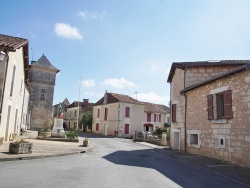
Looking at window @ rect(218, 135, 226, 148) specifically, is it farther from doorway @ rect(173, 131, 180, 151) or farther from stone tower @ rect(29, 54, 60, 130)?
stone tower @ rect(29, 54, 60, 130)

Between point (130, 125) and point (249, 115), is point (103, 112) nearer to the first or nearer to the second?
point (130, 125)

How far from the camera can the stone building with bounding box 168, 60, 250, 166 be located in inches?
403

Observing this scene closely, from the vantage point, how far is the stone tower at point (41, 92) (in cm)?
3409

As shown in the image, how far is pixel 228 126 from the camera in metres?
11.2

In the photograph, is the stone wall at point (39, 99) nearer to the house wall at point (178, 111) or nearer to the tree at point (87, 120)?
the tree at point (87, 120)

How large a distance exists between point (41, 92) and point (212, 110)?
28.0m

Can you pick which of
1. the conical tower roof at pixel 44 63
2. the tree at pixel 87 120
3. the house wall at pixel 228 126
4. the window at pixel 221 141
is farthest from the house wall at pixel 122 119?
the window at pixel 221 141

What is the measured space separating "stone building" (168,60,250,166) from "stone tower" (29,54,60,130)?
2152 cm

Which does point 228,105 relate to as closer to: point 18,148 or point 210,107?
point 210,107

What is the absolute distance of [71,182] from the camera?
6.08m

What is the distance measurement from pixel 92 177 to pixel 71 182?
2.99ft

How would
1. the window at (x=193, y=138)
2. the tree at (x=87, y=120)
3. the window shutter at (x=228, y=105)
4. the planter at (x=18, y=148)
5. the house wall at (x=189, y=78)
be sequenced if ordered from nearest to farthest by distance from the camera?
the planter at (x=18, y=148) < the window shutter at (x=228, y=105) < the window at (x=193, y=138) < the house wall at (x=189, y=78) < the tree at (x=87, y=120)

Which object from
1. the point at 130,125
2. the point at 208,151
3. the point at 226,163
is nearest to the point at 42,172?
the point at 226,163

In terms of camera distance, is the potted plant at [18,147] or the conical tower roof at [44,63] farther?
the conical tower roof at [44,63]
